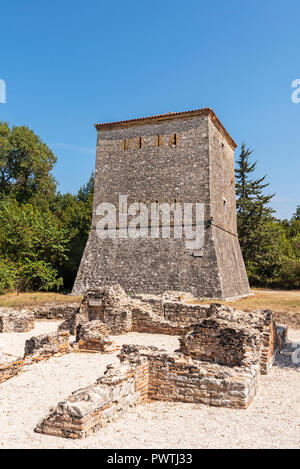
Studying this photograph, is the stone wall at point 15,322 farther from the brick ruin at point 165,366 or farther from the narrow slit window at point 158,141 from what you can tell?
the narrow slit window at point 158,141

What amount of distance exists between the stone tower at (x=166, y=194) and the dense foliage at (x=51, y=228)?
13.9 feet

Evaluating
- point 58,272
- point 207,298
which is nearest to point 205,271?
point 207,298

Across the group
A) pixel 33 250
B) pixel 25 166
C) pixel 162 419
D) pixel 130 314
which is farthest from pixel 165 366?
pixel 25 166

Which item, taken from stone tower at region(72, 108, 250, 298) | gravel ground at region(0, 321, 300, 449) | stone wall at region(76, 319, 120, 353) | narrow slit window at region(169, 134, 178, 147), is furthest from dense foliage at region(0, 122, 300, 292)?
gravel ground at region(0, 321, 300, 449)

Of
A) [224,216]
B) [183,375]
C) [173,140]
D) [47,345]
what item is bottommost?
[47,345]

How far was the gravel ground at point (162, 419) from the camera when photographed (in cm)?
390

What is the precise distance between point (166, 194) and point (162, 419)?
15869 mm

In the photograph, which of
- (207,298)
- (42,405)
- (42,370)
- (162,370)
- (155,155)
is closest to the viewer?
(42,405)

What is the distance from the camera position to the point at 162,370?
569 cm

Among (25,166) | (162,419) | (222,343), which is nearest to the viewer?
(162,419)

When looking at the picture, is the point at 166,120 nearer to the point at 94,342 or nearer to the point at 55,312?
the point at 55,312

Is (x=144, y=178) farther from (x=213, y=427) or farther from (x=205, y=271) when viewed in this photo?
(x=213, y=427)

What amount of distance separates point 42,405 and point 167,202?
Answer: 15.3 m

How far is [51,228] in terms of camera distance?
24.2 m
